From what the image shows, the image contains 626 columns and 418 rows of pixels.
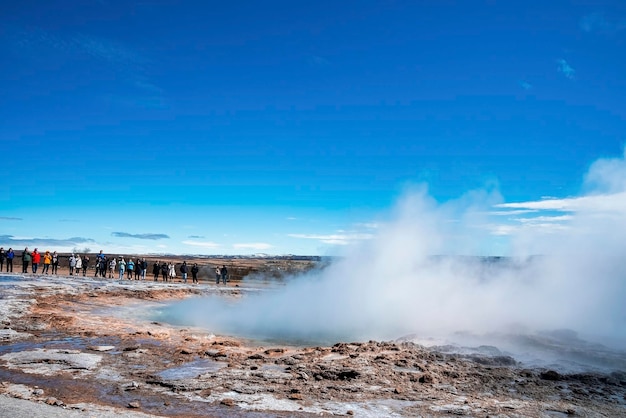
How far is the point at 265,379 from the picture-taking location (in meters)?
7.25

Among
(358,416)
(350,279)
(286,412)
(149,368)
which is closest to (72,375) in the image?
(149,368)

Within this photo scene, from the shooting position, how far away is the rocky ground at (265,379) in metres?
5.93

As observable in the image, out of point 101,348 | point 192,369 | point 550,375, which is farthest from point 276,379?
point 550,375

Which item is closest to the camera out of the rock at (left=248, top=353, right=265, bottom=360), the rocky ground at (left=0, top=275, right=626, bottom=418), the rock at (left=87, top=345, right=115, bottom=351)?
the rocky ground at (left=0, top=275, right=626, bottom=418)

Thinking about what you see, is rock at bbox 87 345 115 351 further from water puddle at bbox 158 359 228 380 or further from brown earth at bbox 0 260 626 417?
water puddle at bbox 158 359 228 380

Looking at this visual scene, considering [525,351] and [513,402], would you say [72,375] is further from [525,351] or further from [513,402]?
[525,351]

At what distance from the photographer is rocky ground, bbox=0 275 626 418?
5.93 meters

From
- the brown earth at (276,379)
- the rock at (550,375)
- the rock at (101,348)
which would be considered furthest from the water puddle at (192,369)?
the rock at (550,375)

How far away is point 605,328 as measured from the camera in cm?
1559

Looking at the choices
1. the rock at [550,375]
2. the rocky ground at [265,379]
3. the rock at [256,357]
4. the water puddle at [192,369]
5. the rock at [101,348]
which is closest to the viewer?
the rocky ground at [265,379]

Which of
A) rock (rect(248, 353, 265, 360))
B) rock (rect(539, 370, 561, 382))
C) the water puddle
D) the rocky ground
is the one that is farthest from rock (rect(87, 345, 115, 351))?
rock (rect(539, 370, 561, 382))

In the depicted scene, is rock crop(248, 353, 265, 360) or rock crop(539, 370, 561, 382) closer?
rock crop(539, 370, 561, 382)

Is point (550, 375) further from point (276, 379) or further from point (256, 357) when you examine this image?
point (256, 357)

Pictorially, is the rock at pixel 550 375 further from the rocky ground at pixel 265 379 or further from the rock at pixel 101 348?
the rock at pixel 101 348
